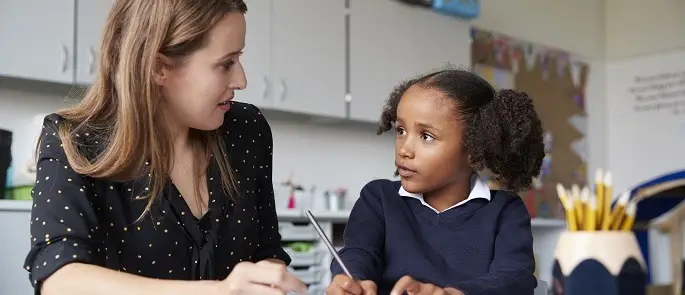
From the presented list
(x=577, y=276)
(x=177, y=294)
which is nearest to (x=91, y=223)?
(x=177, y=294)

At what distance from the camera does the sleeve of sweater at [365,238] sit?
3.58 ft

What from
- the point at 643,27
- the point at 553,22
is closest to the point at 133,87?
the point at 553,22

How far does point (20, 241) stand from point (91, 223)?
58.5 inches

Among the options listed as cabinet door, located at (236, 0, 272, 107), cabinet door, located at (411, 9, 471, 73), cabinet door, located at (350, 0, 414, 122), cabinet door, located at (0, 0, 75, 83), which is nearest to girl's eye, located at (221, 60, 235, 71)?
cabinet door, located at (0, 0, 75, 83)

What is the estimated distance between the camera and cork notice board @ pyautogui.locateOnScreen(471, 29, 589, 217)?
4508 mm

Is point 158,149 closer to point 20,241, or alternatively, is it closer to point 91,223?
point 91,223

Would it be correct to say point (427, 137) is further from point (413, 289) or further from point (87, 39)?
point (87, 39)

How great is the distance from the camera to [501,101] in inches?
48.9

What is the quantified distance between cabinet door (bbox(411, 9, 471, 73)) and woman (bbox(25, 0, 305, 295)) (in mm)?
2721

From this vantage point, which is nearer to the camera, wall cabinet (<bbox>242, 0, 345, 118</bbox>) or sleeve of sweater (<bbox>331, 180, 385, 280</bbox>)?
sleeve of sweater (<bbox>331, 180, 385, 280</bbox>)

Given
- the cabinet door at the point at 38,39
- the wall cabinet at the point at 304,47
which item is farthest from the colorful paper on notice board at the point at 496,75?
the cabinet door at the point at 38,39

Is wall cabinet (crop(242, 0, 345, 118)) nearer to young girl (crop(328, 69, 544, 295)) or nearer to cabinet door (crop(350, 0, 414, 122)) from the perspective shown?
cabinet door (crop(350, 0, 414, 122))

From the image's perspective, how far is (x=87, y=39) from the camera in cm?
268

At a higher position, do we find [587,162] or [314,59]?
[314,59]
